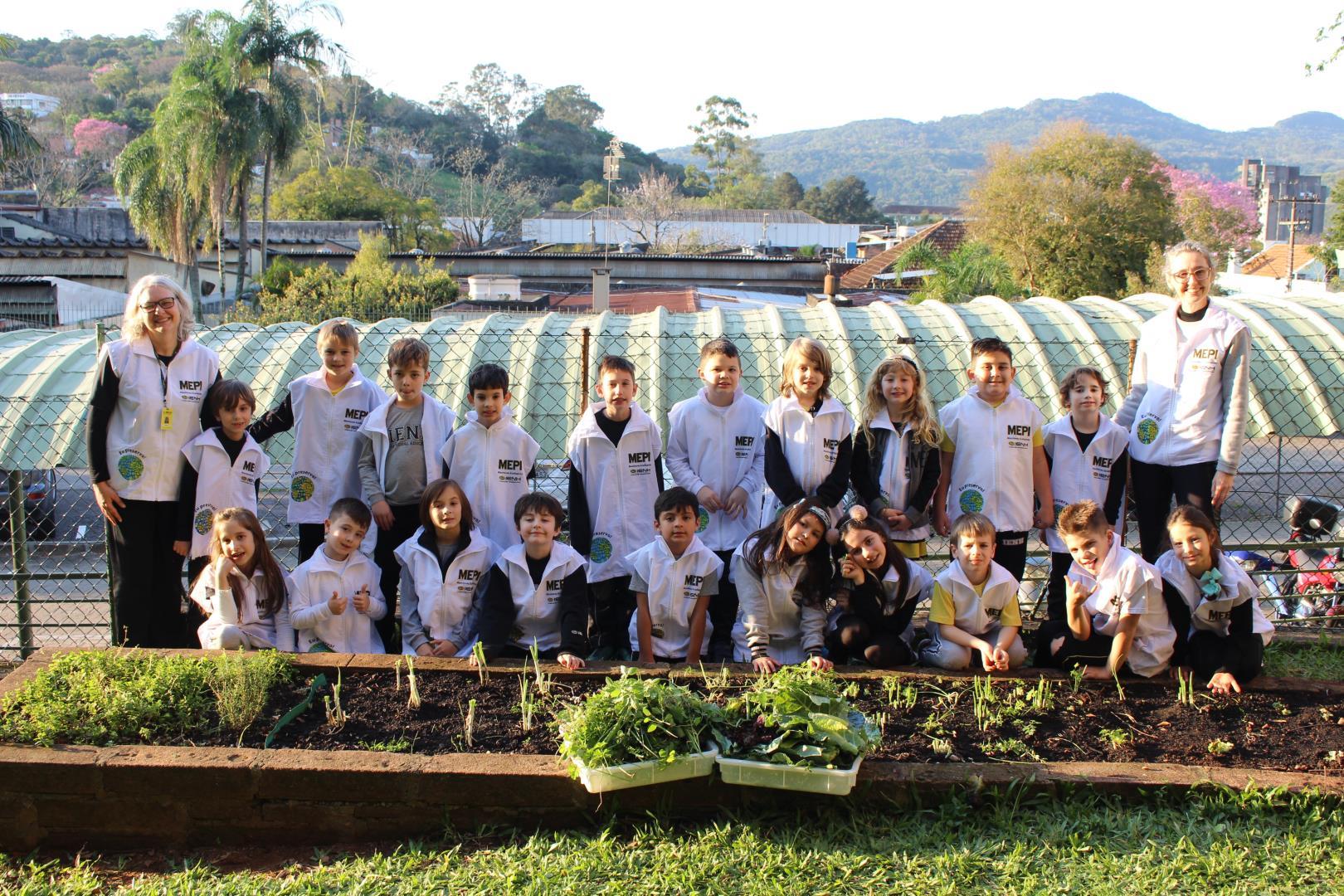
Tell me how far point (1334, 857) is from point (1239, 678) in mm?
1106

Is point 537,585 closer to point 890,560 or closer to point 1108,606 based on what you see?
point 890,560

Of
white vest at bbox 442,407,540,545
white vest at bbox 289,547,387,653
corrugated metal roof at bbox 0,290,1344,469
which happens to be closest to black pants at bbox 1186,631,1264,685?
white vest at bbox 442,407,540,545

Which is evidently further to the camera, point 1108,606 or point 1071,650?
point 1071,650

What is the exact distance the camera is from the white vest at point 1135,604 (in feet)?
14.0

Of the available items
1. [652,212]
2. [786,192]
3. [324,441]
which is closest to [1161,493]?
[324,441]

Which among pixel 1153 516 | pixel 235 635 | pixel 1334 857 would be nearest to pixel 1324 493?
pixel 1153 516

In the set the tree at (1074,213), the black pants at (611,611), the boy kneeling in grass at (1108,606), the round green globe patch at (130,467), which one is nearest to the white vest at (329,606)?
the round green globe patch at (130,467)

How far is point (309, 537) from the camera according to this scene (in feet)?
17.0

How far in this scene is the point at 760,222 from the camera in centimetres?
5666

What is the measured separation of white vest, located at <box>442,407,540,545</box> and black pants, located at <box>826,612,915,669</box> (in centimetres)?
150

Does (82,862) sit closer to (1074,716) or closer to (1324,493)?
(1074,716)

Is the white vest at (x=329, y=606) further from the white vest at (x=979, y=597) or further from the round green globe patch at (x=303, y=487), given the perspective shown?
the white vest at (x=979, y=597)

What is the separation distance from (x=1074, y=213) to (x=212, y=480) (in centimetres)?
3346

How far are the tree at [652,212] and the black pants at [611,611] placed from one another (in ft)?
125
